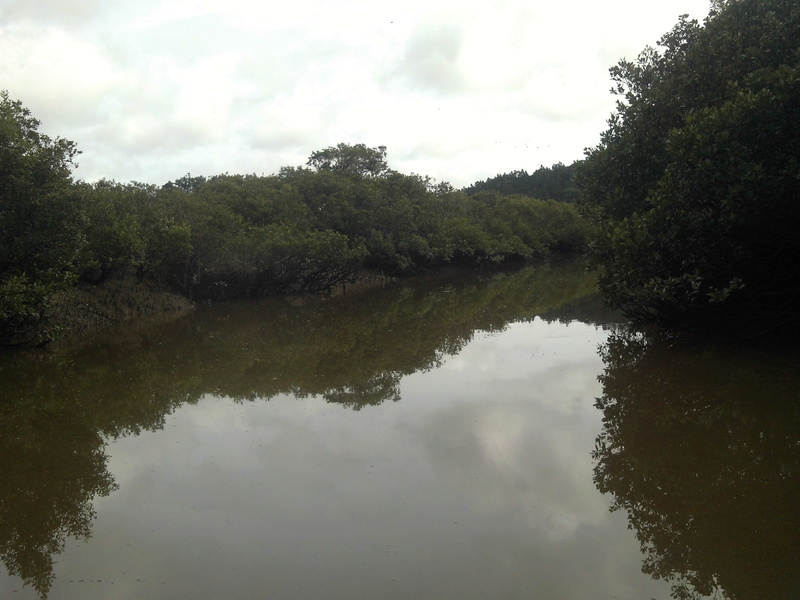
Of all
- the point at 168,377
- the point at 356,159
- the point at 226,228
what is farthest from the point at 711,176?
the point at 356,159

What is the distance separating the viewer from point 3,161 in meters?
12.4

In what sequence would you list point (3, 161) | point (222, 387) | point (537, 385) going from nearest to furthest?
point (537, 385) → point (222, 387) → point (3, 161)

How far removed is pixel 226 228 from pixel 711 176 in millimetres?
18340

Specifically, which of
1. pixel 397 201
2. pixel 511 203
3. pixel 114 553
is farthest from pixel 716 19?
pixel 511 203

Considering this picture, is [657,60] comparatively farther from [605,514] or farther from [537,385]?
[605,514]

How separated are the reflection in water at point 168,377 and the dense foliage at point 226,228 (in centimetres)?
199

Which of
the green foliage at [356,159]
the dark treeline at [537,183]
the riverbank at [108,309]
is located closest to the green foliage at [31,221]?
the riverbank at [108,309]

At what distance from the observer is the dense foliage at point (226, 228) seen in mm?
12914

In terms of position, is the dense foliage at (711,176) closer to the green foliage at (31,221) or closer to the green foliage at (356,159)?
the green foliage at (31,221)

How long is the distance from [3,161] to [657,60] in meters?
13.2

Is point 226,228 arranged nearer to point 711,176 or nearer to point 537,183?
point 711,176

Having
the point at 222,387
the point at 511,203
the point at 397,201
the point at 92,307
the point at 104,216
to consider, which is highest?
the point at 511,203

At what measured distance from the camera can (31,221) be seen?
13.0 m

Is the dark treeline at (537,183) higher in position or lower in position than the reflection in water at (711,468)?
higher
